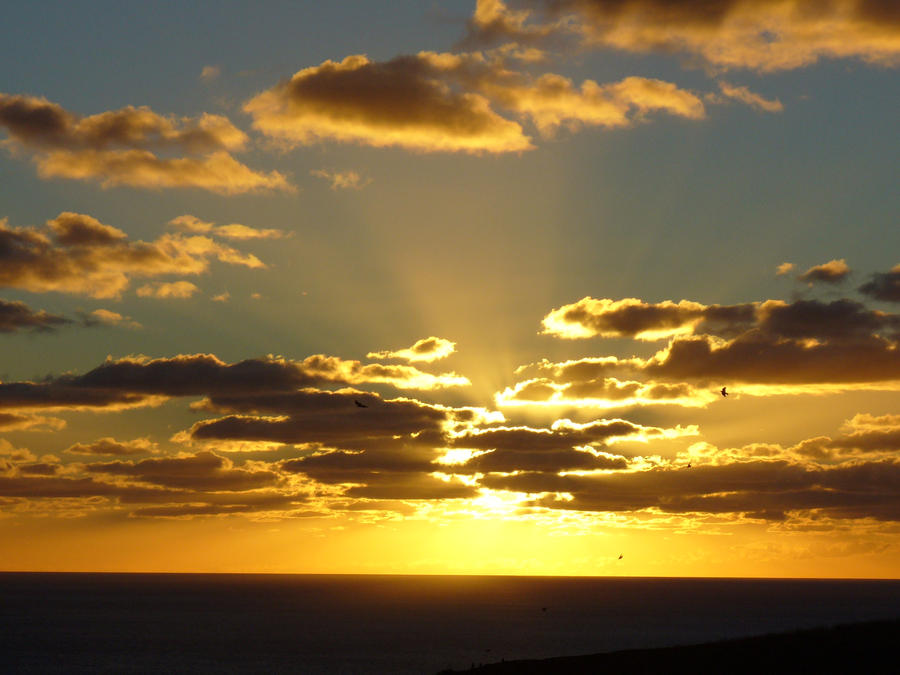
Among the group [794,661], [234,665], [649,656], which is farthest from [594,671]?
[234,665]

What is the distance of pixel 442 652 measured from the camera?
18162 cm

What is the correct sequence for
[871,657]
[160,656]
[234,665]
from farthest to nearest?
[160,656] < [234,665] < [871,657]

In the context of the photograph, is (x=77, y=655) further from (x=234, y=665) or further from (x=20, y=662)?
(x=234, y=665)

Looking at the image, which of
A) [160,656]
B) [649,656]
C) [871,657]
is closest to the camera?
[871,657]

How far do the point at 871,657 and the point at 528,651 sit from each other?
11614 centimetres

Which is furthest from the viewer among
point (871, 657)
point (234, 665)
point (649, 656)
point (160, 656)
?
point (160, 656)

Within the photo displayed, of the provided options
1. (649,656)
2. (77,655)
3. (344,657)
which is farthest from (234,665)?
(649,656)

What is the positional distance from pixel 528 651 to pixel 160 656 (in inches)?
2548

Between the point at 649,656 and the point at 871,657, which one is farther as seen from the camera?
the point at 649,656

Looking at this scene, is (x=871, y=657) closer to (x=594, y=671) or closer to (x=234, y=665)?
(x=594, y=671)

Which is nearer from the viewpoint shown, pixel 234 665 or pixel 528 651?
pixel 234 665

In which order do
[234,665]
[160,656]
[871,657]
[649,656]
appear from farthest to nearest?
1. [160,656]
2. [234,665]
3. [649,656]
4. [871,657]

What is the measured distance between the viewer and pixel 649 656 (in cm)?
7750

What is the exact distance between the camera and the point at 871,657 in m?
69.1
